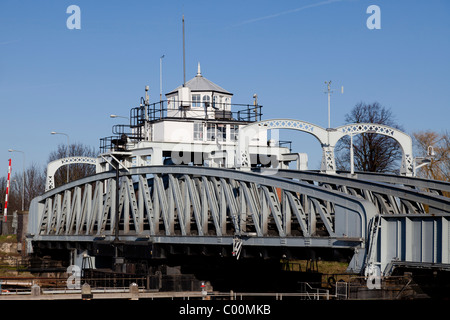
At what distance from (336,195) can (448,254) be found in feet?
20.8

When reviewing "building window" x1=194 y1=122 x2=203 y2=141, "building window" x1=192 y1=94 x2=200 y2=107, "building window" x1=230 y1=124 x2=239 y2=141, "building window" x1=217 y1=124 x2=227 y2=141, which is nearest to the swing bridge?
"building window" x1=194 y1=122 x2=203 y2=141

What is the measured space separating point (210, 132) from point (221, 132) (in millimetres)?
915

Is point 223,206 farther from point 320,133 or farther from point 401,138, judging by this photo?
point 401,138

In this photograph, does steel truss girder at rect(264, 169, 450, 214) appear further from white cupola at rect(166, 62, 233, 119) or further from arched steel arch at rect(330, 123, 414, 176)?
white cupola at rect(166, 62, 233, 119)

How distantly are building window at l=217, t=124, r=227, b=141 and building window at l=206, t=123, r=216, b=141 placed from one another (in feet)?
1.17

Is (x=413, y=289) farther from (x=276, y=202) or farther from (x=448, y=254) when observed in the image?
(x=276, y=202)

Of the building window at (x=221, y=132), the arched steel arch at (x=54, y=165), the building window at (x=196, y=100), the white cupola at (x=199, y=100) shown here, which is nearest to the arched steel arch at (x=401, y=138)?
the building window at (x=221, y=132)

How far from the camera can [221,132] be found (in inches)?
2370

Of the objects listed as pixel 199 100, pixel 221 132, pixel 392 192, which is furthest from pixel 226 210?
pixel 199 100

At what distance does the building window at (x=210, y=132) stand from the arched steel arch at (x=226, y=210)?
7043mm

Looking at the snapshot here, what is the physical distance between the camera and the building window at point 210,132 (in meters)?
59.6

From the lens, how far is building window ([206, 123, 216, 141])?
59.6 m
